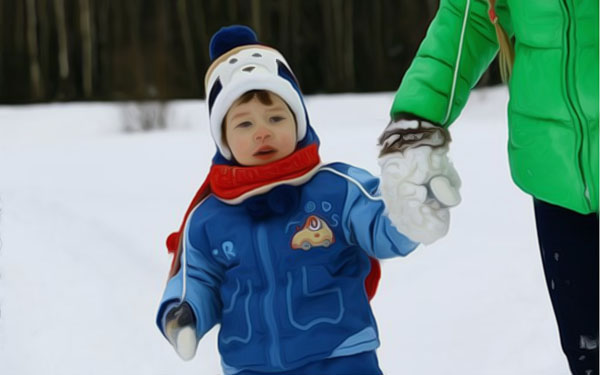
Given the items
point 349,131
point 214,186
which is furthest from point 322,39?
point 214,186

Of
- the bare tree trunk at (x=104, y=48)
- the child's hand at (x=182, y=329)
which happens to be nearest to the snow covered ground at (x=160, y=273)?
the child's hand at (x=182, y=329)

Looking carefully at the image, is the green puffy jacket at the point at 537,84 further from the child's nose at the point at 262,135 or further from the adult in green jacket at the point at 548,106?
the child's nose at the point at 262,135

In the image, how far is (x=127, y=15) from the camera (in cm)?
1123

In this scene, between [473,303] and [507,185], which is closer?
[473,303]

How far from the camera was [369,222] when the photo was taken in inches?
81.8

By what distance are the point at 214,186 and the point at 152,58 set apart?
30.5 feet

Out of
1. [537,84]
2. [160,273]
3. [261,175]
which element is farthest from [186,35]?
[537,84]

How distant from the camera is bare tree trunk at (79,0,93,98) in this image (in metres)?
11.2

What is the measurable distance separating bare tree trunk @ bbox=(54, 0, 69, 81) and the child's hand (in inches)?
381

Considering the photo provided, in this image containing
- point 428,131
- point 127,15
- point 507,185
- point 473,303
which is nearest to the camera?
point 428,131

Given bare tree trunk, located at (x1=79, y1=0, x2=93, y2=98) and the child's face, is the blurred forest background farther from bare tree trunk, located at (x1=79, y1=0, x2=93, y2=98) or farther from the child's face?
the child's face

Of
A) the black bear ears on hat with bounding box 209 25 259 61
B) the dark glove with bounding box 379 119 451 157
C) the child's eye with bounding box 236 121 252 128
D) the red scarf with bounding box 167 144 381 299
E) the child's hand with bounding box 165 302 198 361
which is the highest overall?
the black bear ears on hat with bounding box 209 25 259 61

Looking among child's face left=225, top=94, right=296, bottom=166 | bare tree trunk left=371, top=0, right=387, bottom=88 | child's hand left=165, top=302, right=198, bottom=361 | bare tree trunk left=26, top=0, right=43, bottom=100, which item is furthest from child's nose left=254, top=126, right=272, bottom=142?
bare tree trunk left=26, top=0, right=43, bottom=100

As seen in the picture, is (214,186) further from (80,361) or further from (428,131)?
(80,361)
